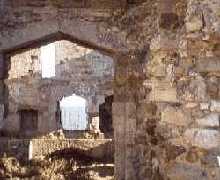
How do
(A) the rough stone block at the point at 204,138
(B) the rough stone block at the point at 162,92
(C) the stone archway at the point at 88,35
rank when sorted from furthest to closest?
1. (C) the stone archway at the point at 88,35
2. (B) the rough stone block at the point at 162,92
3. (A) the rough stone block at the point at 204,138

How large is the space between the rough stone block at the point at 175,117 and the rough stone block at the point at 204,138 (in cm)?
8

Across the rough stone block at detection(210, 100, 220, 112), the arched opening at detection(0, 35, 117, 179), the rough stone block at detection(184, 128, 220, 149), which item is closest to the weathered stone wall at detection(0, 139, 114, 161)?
the arched opening at detection(0, 35, 117, 179)

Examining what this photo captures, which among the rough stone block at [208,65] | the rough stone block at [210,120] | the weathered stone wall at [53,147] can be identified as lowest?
the weathered stone wall at [53,147]

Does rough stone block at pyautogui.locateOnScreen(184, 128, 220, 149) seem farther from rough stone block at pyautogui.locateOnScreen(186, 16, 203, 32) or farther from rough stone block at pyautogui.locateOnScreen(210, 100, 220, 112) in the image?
rough stone block at pyautogui.locateOnScreen(186, 16, 203, 32)

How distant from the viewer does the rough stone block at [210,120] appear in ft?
9.00

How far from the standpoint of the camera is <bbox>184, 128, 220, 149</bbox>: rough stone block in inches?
108

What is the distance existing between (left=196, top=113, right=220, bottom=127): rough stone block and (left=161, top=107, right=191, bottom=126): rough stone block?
4.5 inches

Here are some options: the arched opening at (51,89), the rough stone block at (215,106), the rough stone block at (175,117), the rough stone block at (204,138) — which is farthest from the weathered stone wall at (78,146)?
the rough stone block at (215,106)

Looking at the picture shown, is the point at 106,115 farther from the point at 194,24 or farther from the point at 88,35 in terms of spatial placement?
the point at 194,24

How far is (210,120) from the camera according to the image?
2.77 metres

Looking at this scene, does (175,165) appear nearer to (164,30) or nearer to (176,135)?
(176,135)

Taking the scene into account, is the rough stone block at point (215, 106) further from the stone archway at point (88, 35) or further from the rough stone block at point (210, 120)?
the stone archway at point (88, 35)

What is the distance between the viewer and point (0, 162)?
8.43m

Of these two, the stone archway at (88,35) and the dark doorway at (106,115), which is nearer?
the stone archway at (88,35)
